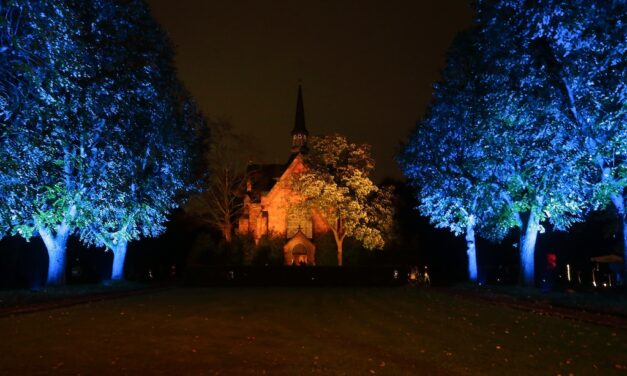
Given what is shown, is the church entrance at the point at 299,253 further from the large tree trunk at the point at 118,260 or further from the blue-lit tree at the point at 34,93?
the blue-lit tree at the point at 34,93

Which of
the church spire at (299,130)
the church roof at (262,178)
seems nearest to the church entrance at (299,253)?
the church roof at (262,178)

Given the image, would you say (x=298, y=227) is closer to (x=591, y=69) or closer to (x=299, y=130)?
(x=299, y=130)

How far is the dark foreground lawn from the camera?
9.66m

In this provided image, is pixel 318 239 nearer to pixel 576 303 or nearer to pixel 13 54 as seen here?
pixel 576 303

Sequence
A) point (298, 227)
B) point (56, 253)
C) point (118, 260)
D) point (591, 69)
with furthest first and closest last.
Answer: point (298, 227) → point (118, 260) → point (56, 253) → point (591, 69)

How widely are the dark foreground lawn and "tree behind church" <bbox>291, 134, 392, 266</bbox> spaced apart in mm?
27468

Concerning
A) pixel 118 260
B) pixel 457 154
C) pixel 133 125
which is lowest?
pixel 118 260

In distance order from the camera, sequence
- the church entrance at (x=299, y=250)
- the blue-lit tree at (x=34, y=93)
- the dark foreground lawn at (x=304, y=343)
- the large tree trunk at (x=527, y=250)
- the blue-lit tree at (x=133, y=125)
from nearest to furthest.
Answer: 1. the dark foreground lawn at (x=304, y=343)
2. the blue-lit tree at (x=34, y=93)
3. the blue-lit tree at (x=133, y=125)
4. the large tree trunk at (x=527, y=250)
5. the church entrance at (x=299, y=250)

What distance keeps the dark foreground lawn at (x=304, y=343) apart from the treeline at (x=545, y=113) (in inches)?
245

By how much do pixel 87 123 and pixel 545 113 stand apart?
697 inches

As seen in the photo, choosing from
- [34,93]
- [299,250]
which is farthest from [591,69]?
[299,250]

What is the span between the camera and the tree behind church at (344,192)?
4691cm

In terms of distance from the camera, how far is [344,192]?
155 feet

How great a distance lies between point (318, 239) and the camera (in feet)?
181
